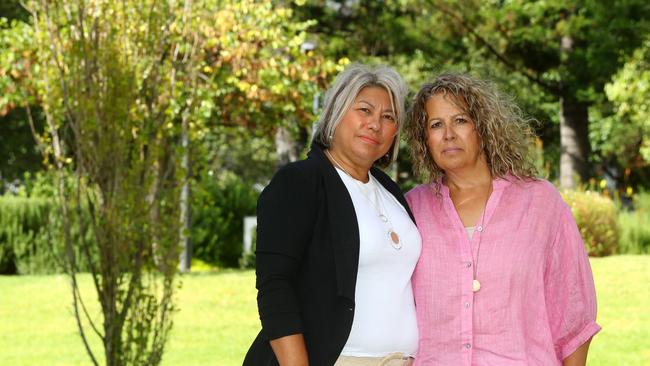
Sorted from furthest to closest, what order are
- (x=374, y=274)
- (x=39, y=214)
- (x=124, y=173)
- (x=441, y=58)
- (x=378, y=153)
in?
(x=441, y=58)
(x=39, y=214)
(x=124, y=173)
(x=378, y=153)
(x=374, y=274)

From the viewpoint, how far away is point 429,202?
12.1 feet

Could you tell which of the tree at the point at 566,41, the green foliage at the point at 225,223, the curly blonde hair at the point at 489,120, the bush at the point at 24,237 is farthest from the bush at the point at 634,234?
the curly blonde hair at the point at 489,120

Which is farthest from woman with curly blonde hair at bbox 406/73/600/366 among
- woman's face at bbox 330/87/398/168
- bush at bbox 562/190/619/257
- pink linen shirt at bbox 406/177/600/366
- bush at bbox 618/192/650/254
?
bush at bbox 618/192/650/254

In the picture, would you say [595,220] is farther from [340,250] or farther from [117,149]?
[340,250]

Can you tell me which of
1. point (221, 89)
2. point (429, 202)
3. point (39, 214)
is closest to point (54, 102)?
point (429, 202)

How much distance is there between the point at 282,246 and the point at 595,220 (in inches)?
586

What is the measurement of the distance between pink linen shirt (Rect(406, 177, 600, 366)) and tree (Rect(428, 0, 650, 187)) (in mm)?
17784

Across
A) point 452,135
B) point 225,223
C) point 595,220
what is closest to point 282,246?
point 452,135

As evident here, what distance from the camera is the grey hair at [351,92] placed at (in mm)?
3406

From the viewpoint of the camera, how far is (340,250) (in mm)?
3113

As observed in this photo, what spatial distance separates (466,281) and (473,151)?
1.59 feet

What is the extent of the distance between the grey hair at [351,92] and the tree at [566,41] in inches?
703

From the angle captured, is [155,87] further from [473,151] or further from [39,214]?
[39,214]

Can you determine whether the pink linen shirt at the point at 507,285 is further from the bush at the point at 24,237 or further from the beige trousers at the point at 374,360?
the bush at the point at 24,237
